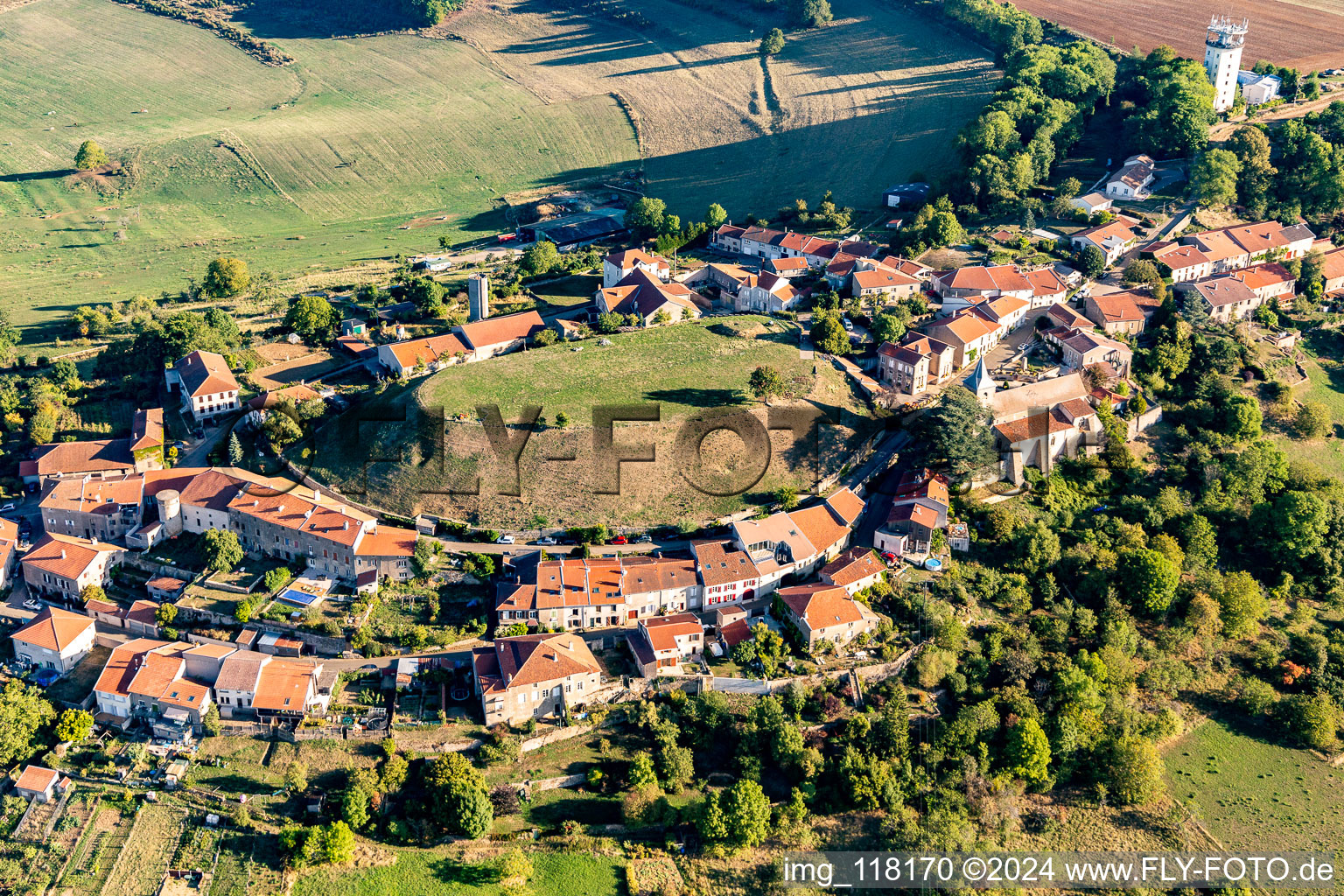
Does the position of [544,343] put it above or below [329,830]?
above

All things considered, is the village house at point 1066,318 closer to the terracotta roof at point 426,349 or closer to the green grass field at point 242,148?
the terracotta roof at point 426,349

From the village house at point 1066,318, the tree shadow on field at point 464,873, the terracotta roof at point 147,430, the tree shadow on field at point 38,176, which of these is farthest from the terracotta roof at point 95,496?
the tree shadow on field at point 38,176

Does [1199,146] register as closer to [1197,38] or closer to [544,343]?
[1197,38]

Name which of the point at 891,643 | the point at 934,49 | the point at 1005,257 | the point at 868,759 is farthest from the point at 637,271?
the point at 934,49

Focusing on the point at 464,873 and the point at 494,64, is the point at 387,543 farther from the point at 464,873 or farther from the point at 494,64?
the point at 494,64

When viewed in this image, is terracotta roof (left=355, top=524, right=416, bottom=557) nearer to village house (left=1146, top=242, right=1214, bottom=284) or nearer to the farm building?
the farm building
